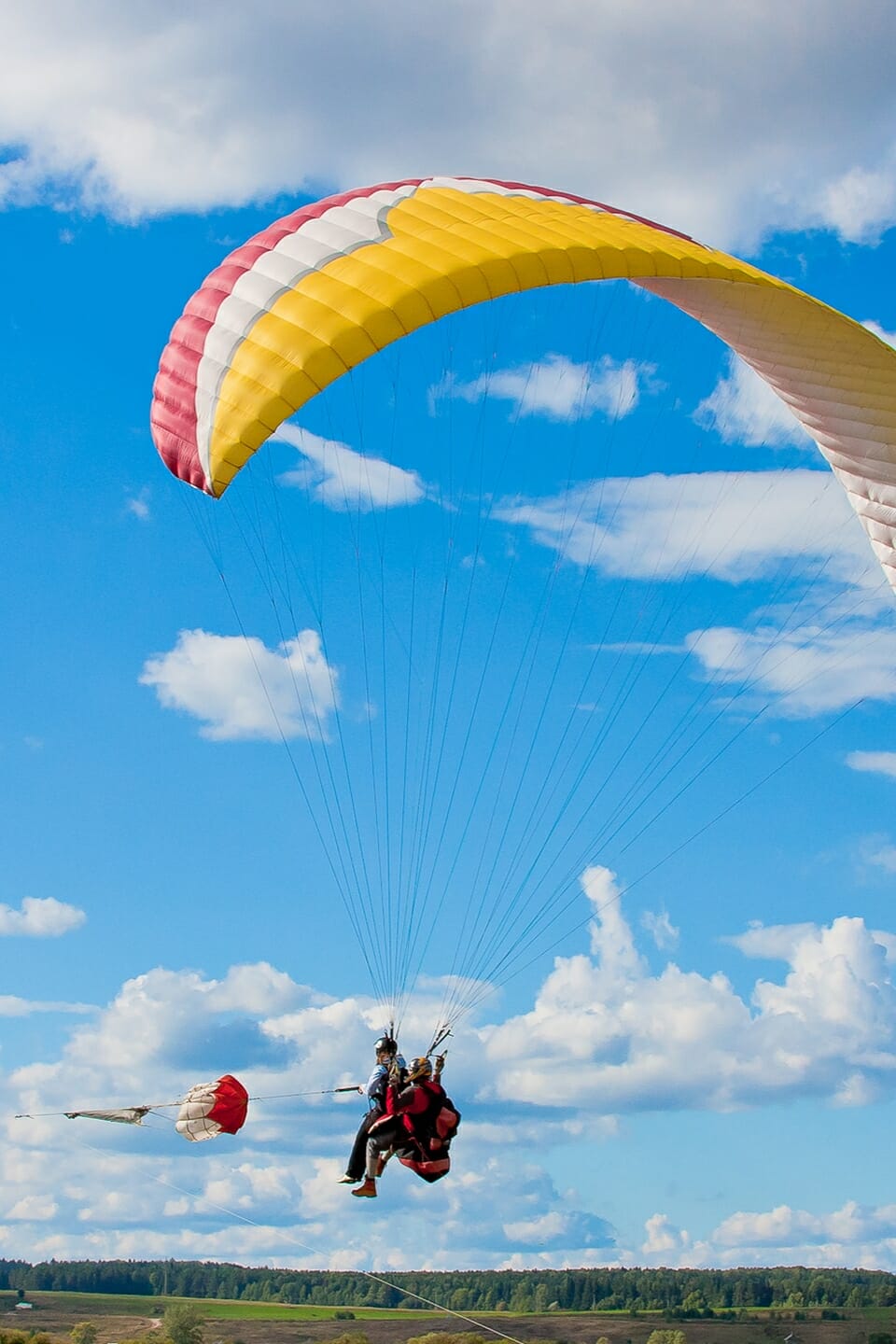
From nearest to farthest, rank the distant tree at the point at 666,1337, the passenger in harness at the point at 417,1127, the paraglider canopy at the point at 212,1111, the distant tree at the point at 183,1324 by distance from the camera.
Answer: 1. the passenger in harness at the point at 417,1127
2. the paraglider canopy at the point at 212,1111
3. the distant tree at the point at 666,1337
4. the distant tree at the point at 183,1324

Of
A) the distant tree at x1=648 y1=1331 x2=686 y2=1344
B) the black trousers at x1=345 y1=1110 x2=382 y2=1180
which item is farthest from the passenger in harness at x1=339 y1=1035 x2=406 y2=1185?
the distant tree at x1=648 y1=1331 x2=686 y2=1344

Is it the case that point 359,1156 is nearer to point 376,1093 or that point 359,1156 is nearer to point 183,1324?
point 376,1093

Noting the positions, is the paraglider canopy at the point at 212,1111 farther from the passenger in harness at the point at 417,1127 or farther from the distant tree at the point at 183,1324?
the distant tree at the point at 183,1324

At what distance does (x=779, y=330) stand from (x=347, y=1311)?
310ft

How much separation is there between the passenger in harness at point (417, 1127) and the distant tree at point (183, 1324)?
85258mm

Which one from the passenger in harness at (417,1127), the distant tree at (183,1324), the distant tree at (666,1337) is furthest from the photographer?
the distant tree at (183,1324)

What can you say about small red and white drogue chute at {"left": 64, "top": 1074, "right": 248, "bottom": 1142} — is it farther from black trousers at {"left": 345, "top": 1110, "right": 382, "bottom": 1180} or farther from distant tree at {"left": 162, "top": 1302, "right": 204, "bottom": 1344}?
distant tree at {"left": 162, "top": 1302, "right": 204, "bottom": 1344}

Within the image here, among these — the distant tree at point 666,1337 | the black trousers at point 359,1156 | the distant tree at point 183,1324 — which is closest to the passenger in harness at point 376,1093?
the black trousers at point 359,1156

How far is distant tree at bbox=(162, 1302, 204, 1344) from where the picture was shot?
93.2 meters

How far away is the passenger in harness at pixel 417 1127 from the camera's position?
1388 cm

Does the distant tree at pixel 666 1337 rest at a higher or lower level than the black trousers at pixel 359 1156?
lower

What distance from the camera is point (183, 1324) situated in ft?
313

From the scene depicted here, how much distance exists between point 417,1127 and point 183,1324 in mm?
88795

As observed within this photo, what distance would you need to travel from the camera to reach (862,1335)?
80.1 meters
